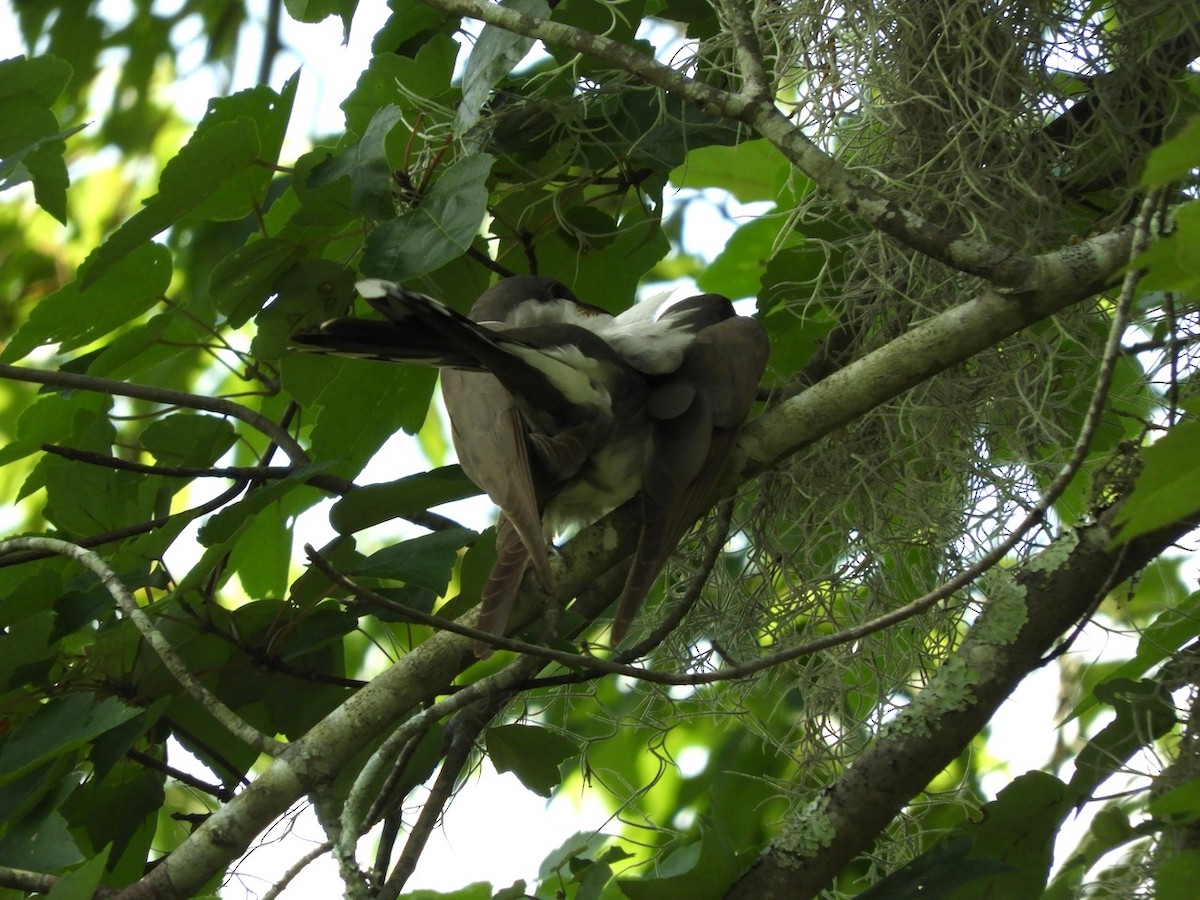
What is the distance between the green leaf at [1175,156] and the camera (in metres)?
0.66

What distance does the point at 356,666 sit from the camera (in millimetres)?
2842

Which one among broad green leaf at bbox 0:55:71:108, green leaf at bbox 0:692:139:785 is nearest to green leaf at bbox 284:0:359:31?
broad green leaf at bbox 0:55:71:108

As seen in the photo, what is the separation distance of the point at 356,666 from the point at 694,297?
1.28 metres

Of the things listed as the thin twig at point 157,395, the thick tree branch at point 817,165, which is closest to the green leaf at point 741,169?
the thick tree branch at point 817,165

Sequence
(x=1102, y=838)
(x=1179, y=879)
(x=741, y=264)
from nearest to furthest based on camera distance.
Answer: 1. (x=1179, y=879)
2. (x=1102, y=838)
3. (x=741, y=264)

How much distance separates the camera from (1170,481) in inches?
29.0

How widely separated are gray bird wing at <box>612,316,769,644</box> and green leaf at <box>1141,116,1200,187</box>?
93 cm

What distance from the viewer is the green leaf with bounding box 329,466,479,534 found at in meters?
1.46

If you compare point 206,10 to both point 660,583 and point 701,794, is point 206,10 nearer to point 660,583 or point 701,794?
point 660,583

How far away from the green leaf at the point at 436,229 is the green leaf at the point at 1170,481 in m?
0.86

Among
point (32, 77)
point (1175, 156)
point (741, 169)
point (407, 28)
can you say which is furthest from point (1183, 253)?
point (32, 77)

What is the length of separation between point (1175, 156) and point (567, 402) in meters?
1.10

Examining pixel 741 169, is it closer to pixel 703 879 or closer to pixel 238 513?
pixel 238 513

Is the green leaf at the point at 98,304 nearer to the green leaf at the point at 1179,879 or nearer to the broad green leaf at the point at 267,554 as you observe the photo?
the broad green leaf at the point at 267,554
